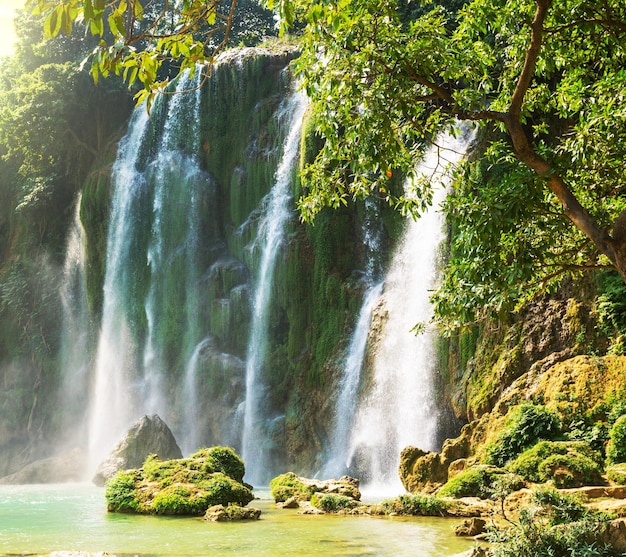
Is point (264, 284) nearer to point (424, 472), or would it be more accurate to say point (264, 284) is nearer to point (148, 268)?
point (148, 268)

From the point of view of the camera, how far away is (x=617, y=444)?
1303cm

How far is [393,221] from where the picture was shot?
25656 millimetres

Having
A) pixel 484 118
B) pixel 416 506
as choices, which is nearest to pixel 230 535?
pixel 416 506

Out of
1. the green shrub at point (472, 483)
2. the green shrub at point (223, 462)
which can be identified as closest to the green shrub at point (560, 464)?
the green shrub at point (472, 483)

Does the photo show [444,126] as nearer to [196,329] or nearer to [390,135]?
[390,135]

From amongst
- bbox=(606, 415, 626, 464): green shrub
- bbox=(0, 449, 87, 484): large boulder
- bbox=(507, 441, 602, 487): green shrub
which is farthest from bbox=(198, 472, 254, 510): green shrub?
bbox=(0, 449, 87, 484): large boulder

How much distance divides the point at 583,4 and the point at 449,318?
4158mm

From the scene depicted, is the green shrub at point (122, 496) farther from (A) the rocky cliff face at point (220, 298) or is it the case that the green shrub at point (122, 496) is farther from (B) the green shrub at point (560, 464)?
(A) the rocky cliff face at point (220, 298)

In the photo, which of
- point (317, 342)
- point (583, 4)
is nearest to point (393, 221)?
point (317, 342)

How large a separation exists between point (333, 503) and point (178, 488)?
3.03 meters

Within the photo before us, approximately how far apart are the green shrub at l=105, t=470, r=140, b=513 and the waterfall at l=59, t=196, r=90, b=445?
19475mm

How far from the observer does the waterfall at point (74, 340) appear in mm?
33594

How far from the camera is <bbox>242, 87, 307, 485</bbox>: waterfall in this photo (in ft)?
87.0

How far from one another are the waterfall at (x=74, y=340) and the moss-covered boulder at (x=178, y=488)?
19401 mm
